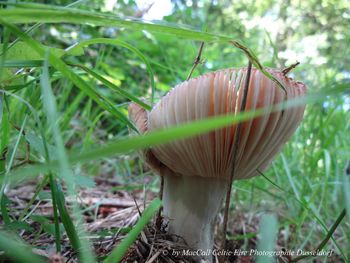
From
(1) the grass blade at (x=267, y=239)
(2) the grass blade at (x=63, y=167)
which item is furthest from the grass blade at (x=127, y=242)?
(1) the grass blade at (x=267, y=239)

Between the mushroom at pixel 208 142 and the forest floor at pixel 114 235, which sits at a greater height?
the mushroom at pixel 208 142

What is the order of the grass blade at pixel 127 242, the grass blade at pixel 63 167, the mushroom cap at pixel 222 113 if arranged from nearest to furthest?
the grass blade at pixel 63 167 → the grass blade at pixel 127 242 → the mushroom cap at pixel 222 113

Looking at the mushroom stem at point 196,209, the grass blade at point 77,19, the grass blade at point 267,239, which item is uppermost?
the grass blade at point 77,19

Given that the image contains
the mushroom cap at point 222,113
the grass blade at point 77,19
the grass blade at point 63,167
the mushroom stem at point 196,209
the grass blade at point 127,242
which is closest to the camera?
the grass blade at point 63,167

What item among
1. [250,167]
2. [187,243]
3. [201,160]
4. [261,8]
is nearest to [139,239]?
[187,243]

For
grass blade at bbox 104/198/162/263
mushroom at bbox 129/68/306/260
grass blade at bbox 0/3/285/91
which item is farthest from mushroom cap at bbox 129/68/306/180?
grass blade at bbox 104/198/162/263

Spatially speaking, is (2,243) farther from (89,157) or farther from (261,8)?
(261,8)

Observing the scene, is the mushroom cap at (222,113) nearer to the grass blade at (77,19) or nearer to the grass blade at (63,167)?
the grass blade at (77,19)

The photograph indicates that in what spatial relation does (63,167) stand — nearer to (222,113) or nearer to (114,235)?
(222,113)
